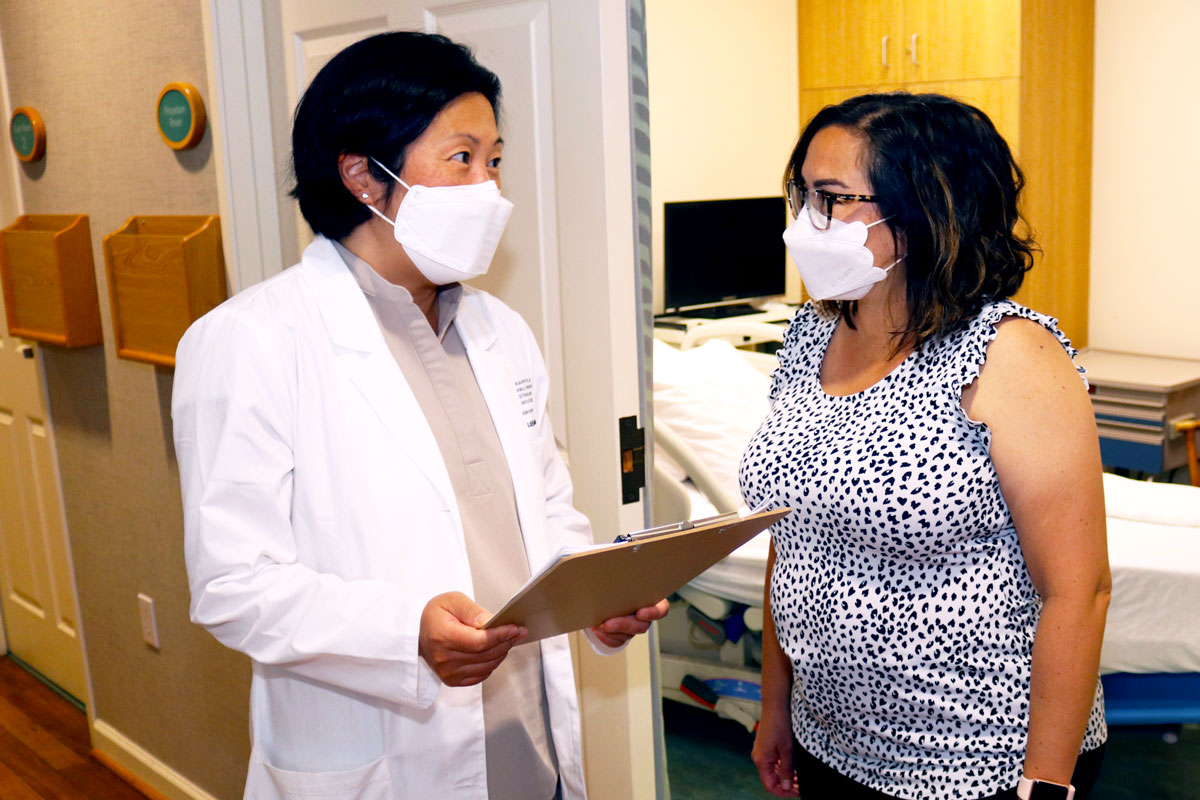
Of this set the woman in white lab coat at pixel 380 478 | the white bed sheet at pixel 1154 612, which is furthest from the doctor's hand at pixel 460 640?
the white bed sheet at pixel 1154 612

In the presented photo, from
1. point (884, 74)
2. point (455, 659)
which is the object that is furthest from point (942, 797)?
point (884, 74)

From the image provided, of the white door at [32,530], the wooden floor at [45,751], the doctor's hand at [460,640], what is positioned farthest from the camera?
the white door at [32,530]

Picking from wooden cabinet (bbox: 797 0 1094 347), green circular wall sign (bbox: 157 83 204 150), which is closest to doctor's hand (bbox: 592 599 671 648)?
green circular wall sign (bbox: 157 83 204 150)

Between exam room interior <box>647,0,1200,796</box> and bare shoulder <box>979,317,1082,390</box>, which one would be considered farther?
exam room interior <box>647,0,1200,796</box>

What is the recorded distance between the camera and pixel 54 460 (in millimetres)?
2836

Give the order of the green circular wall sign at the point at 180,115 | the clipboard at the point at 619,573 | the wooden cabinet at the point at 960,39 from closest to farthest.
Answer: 1. the clipboard at the point at 619,573
2. the green circular wall sign at the point at 180,115
3. the wooden cabinet at the point at 960,39

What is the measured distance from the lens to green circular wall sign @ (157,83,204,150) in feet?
6.68

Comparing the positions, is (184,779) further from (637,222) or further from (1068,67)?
(1068,67)

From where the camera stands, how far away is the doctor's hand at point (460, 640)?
1099 millimetres

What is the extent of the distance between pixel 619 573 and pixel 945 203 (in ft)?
1.96

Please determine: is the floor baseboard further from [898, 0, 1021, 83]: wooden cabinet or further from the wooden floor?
[898, 0, 1021, 83]: wooden cabinet

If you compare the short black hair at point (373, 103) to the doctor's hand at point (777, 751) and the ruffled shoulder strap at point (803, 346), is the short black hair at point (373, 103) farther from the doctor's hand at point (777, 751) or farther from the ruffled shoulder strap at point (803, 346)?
the doctor's hand at point (777, 751)

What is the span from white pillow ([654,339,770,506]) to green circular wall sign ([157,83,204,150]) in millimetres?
1333

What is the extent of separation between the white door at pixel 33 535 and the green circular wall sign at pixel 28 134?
616 mm
